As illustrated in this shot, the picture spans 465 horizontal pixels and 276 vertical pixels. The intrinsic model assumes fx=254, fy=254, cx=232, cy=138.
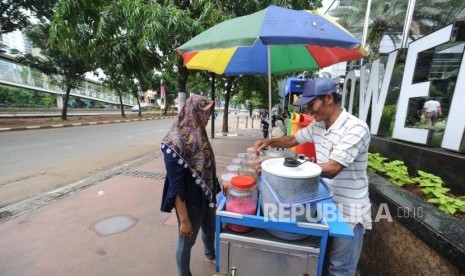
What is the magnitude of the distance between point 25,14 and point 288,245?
20488mm

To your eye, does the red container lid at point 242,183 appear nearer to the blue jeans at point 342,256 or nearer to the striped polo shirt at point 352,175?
the striped polo shirt at point 352,175

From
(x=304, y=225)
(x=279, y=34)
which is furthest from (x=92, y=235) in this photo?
(x=279, y=34)

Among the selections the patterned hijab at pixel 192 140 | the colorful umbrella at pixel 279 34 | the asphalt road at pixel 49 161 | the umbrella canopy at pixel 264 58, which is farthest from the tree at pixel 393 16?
the patterned hijab at pixel 192 140

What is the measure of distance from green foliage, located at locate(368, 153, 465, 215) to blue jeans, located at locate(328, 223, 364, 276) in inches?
53.4

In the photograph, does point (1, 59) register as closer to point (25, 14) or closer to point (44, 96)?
point (44, 96)

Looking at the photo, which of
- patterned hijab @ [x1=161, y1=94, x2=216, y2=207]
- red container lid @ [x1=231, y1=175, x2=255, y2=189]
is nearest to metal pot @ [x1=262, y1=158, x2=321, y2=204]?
red container lid @ [x1=231, y1=175, x2=255, y2=189]

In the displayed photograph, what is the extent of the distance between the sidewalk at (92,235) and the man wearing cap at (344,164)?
1.65 meters

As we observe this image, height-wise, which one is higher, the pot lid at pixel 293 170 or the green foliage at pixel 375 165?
the pot lid at pixel 293 170

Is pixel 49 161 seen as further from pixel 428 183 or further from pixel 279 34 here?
pixel 428 183

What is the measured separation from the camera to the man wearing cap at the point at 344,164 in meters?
1.73

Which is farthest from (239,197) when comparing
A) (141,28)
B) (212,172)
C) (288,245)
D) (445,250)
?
(141,28)

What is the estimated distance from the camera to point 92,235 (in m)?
3.47

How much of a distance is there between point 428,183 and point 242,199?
8.61 ft

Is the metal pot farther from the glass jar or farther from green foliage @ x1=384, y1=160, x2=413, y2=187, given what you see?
green foliage @ x1=384, y1=160, x2=413, y2=187
